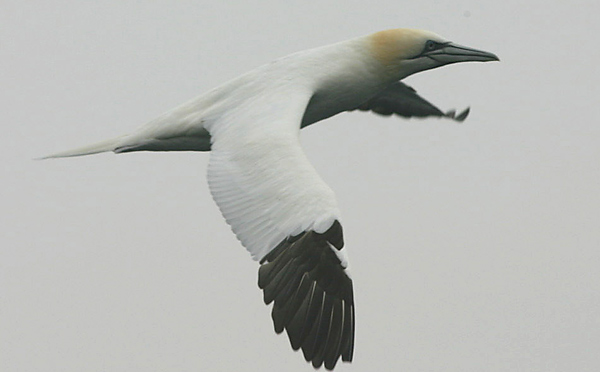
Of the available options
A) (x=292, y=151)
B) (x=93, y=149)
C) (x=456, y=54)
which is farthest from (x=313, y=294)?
(x=93, y=149)

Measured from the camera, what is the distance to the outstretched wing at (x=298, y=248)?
11.6 meters

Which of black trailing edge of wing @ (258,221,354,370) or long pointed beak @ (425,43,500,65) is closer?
black trailing edge of wing @ (258,221,354,370)

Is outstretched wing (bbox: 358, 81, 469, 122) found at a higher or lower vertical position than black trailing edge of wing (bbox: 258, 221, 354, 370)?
higher

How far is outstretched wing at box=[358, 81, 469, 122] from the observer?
16188 millimetres

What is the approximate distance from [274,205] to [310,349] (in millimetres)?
1381

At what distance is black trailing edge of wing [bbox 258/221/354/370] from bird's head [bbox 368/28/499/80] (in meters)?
3.38

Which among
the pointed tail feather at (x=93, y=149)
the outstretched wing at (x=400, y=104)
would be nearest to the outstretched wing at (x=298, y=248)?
the pointed tail feather at (x=93, y=149)

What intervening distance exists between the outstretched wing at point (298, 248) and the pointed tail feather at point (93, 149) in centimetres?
297

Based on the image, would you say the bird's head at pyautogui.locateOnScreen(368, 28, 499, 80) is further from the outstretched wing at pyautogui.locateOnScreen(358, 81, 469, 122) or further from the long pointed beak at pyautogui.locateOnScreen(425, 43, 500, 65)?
the outstretched wing at pyautogui.locateOnScreen(358, 81, 469, 122)

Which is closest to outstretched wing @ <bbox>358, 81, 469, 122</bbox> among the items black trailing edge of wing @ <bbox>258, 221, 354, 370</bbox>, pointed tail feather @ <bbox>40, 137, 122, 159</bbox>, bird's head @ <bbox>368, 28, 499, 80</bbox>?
bird's head @ <bbox>368, 28, 499, 80</bbox>

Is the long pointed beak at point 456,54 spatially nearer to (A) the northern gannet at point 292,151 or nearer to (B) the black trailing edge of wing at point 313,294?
(A) the northern gannet at point 292,151

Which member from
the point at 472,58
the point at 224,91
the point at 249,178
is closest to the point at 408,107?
the point at 472,58

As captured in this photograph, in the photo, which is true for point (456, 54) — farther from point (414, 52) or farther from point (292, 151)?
point (292, 151)

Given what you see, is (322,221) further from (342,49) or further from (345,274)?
(342,49)
